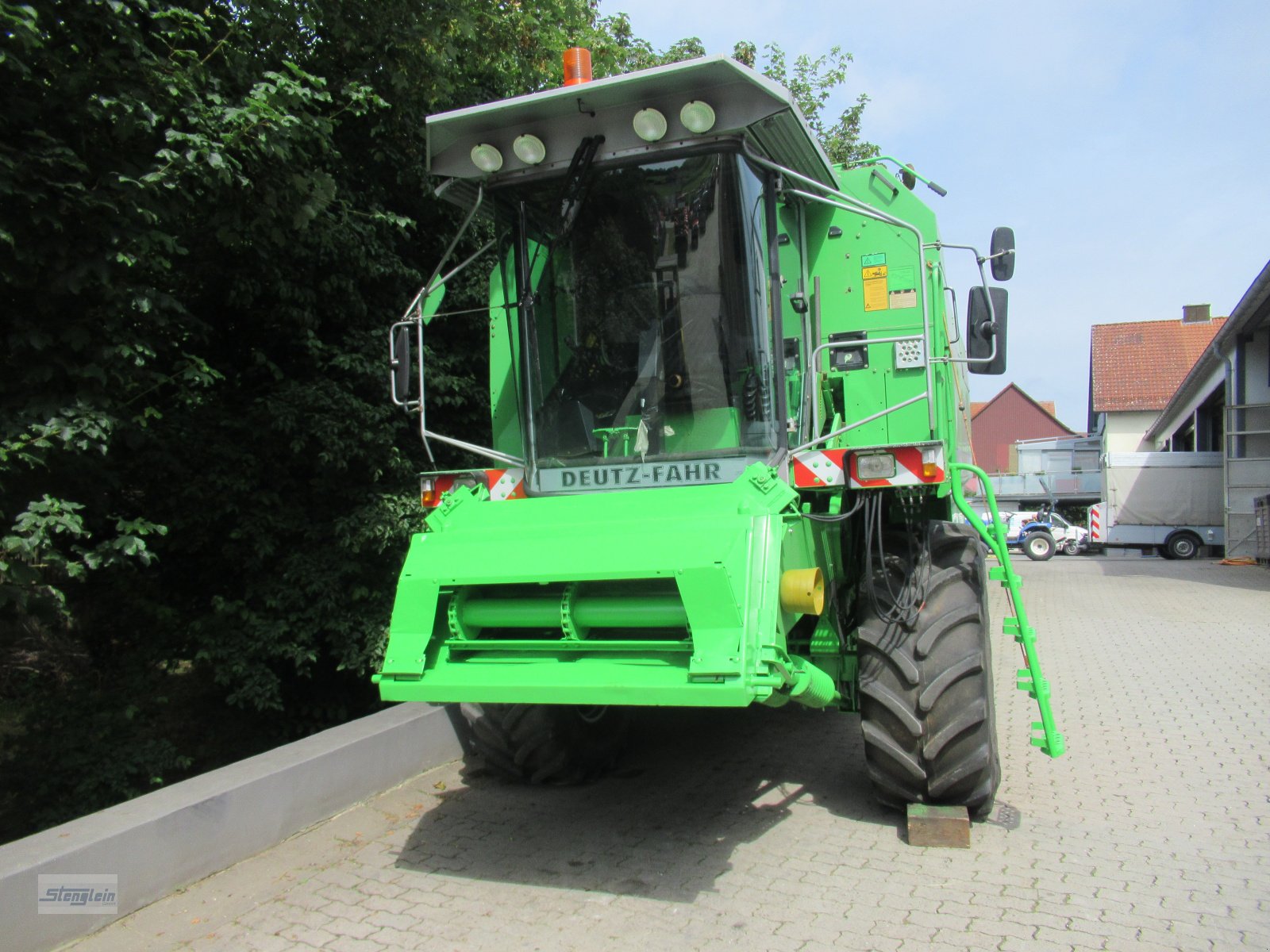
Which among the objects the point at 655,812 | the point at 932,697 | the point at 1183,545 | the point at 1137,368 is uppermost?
the point at 1137,368

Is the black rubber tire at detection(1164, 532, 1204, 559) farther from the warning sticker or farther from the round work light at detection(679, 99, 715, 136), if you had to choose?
the round work light at detection(679, 99, 715, 136)

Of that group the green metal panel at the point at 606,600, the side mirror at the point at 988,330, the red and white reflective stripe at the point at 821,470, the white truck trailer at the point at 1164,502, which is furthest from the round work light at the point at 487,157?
the white truck trailer at the point at 1164,502

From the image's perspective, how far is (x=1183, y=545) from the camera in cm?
2428

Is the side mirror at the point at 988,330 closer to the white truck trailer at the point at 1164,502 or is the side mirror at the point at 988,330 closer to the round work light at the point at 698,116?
the round work light at the point at 698,116

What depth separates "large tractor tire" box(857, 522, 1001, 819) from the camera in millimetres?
4090

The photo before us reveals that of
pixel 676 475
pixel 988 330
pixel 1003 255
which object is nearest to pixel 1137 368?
pixel 1003 255

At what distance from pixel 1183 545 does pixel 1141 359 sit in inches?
730

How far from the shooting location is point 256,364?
7242 millimetres

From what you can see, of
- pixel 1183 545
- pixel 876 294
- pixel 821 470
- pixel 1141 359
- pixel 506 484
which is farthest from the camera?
pixel 1141 359

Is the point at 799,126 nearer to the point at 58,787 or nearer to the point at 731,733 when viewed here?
the point at 731,733

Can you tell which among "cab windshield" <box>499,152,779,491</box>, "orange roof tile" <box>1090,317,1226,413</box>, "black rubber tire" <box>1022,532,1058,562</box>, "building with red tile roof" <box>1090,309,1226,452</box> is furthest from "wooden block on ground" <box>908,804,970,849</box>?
"orange roof tile" <box>1090,317,1226,413</box>

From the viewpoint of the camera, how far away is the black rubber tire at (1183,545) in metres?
24.1

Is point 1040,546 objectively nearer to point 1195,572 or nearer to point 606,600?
point 1195,572
